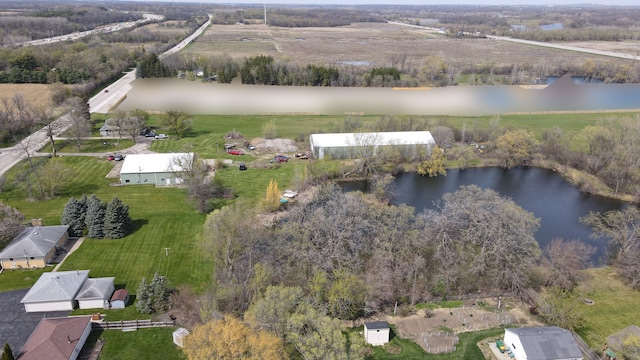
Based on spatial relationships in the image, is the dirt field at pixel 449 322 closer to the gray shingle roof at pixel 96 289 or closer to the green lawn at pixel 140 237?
the green lawn at pixel 140 237

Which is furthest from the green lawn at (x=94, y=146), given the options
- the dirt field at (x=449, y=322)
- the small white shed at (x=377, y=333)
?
the dirt field at (x=449, y=322)

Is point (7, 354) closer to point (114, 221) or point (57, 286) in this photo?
point (57, 286)

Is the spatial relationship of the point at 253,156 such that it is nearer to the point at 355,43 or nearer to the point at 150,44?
the point at 150,44

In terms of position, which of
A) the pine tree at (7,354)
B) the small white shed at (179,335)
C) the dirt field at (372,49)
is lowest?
the small white shed at (179,335)

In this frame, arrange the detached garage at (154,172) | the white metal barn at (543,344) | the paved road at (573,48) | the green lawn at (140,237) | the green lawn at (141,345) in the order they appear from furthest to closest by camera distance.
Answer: the paved road at (573,48) → the detached garage at (154,172) → the green lawn at (140,237) → the green lawn at (141,345) → the white metal barn at (543,344)

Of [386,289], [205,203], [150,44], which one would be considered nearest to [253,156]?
[205,203]

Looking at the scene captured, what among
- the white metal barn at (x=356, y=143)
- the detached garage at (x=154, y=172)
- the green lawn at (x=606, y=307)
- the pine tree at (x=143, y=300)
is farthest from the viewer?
the white metal barn at (x=356, y=143)

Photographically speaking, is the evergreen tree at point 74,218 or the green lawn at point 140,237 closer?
the green lawn at point 140,237

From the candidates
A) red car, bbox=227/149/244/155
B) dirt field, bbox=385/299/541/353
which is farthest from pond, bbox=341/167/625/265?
red car, bbox=227/149/244/155

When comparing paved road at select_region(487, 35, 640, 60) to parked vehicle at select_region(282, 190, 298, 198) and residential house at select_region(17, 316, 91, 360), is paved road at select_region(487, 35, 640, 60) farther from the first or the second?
residential house at select_region(17, 316, 91, 360)
